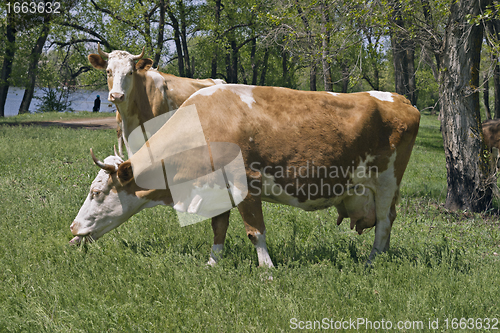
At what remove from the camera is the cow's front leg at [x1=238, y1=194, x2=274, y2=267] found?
4184 mm

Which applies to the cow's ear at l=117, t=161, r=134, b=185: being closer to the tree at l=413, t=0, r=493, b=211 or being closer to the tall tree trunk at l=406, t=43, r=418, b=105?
the tree at l=413, t=0, r=493, b=211

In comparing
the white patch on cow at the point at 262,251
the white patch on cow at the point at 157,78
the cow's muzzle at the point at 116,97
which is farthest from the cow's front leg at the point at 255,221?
the white patch on cow at the point at 157,78

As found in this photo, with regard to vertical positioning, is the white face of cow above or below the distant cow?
above

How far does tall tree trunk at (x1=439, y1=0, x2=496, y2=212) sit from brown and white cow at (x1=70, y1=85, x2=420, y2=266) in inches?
166

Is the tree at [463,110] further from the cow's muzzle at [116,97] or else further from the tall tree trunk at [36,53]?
the tall tree trunk at [36,53]

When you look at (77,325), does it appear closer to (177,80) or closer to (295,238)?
(295,238)

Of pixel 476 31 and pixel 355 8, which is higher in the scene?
pixel 355 8

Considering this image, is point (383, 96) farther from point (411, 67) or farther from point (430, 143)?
point (411, 67)

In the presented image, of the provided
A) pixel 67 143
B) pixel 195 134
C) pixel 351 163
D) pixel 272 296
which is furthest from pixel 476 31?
pixel 67 143

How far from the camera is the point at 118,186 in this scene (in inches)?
173

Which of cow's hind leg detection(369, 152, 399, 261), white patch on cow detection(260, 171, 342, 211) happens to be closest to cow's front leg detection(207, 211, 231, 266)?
white patch on cow detection(260, 171, 342, 211)

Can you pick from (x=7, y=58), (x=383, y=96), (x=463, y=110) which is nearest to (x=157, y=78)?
(x=383, y=96)

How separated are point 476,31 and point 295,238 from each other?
19.7ft

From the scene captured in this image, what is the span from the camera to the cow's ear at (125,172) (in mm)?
4234
